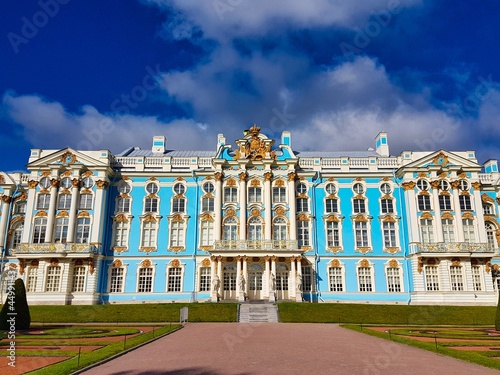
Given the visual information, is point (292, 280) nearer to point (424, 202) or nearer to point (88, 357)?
point (424, 202)

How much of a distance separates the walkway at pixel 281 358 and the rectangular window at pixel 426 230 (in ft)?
67.5

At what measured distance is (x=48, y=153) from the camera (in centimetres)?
3850

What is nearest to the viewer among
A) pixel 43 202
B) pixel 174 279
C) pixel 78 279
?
pixel 78 279

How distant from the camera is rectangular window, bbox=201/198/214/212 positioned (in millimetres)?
38500

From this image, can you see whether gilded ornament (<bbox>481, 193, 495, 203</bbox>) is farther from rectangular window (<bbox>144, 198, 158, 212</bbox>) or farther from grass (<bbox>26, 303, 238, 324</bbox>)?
rectangular window (<bbox>144, 198, 158, 212</bbox>)

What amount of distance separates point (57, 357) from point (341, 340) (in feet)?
35.4

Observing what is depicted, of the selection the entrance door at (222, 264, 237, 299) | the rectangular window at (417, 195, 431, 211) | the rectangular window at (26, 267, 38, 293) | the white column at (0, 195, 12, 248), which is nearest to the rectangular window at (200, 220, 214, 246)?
the entrance door at (222, 264, 237, 299)

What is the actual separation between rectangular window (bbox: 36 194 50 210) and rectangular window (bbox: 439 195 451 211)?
113 ft

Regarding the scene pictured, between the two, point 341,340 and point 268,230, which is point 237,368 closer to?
point 341,340

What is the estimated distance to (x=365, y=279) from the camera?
36.9 metres

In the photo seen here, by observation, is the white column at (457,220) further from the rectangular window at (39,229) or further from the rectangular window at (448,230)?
the rectangular window at (39,229)

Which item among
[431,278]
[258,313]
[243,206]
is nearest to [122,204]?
[243,206]

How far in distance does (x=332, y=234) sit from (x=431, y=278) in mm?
8880

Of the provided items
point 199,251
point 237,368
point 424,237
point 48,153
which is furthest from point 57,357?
point 424,237
